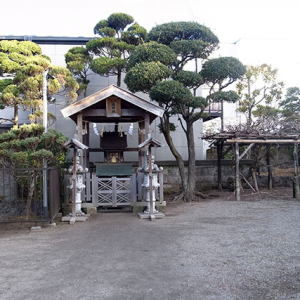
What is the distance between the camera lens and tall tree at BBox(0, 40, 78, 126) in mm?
10703

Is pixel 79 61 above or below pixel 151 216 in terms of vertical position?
above

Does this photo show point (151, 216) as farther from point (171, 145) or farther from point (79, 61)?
point (79, 61)

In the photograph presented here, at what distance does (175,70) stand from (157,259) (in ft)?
32.3

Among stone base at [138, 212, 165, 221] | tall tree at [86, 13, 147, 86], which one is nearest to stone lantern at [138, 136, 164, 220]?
stone base at [138, 212, 165, 221]

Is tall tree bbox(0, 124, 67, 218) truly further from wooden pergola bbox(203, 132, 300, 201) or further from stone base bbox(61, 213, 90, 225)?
wooden pergola bbox(203, 132, 300, 201)

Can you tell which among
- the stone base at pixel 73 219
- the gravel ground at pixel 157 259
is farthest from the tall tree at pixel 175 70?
the stone base at pixel 73 219

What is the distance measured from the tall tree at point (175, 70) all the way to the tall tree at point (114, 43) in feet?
3.39

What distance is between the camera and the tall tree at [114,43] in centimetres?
1349

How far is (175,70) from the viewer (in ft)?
46.0

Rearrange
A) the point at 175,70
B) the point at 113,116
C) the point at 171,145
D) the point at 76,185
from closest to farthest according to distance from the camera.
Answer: the point at 76,185, the point at 113,116, the point at 175,70, the point at 171,145

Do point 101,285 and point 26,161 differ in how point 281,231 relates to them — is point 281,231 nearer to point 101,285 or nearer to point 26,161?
point 101,285

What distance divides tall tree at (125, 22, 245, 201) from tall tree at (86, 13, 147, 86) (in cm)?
103

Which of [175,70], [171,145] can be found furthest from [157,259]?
[175,70]

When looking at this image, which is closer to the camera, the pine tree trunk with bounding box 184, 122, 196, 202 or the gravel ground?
the gravel ground
